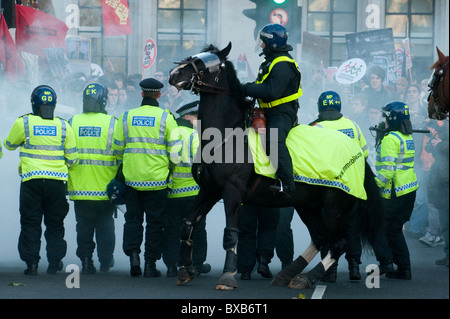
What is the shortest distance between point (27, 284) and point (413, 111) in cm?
851

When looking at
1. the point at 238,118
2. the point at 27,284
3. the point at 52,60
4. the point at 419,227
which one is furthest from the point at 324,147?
the point at 52,60

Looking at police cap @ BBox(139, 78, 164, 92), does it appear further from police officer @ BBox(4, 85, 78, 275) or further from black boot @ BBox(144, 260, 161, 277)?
black boot @ BBox(144, 260, 161, 277)

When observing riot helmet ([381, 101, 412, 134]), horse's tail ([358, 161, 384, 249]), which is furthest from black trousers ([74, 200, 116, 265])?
riot helmet ([381, 101, 412, 134])

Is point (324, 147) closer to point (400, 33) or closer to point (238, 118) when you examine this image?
point (238, 118)

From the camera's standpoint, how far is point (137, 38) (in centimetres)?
2658

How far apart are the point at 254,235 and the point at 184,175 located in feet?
3.38

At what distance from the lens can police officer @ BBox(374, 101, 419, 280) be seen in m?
10.9

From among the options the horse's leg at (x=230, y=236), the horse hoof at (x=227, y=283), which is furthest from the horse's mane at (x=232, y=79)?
the horse hoof at (x=227, y=283)

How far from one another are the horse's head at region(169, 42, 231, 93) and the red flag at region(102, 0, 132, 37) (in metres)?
10.2

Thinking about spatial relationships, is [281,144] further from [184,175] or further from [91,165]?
[91,165]

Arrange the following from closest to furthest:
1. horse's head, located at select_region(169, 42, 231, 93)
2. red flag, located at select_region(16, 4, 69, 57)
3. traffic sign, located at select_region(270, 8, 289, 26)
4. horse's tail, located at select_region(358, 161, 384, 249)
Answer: horse's head, located at select_region(169, 42, 231, 93) < horse's tail, located at select_region(358, 161, 384, 249) < traffic sign, located at select_region(270, 8, 289, 26) < red flag, located at select_region(16, 4, 69, 57)

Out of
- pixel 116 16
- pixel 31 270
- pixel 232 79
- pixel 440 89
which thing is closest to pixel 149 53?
pixel 116 16

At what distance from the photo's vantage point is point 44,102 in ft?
35.2

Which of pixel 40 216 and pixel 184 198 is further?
pixel 184 198
